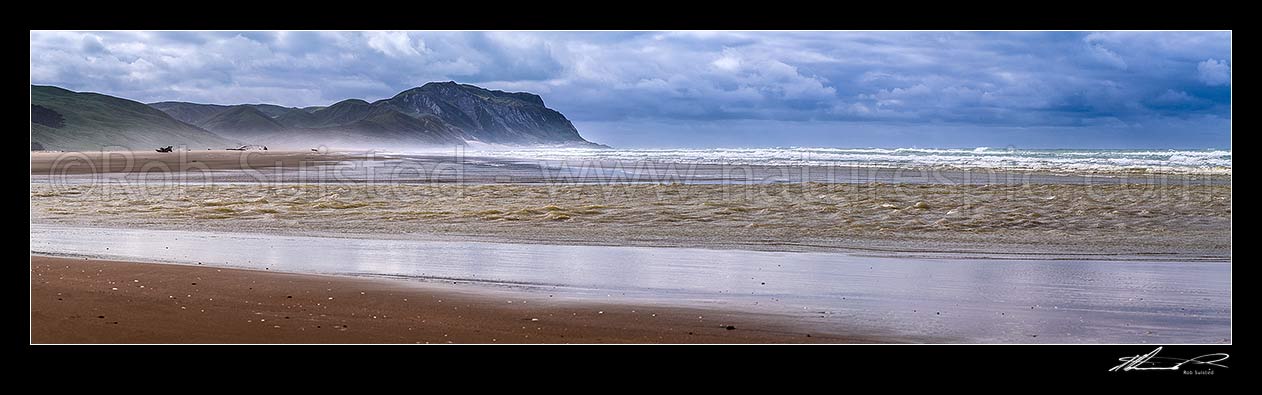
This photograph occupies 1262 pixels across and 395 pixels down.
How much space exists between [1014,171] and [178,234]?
20.5 meters

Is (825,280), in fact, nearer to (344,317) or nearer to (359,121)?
(344,317)

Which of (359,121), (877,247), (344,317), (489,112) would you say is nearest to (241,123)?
(359,121)

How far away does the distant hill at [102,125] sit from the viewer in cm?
6172

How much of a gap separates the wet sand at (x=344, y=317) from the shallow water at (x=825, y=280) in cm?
37

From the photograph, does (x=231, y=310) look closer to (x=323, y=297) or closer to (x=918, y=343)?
(x=323, y=297)

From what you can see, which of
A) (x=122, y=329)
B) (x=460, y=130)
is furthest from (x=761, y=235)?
(x=460, y=130)

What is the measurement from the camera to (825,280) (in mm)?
6504

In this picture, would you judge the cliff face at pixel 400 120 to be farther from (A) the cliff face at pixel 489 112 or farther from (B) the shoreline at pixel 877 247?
(B) the shoreline at pixel 877 247

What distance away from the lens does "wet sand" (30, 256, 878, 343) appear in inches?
186
